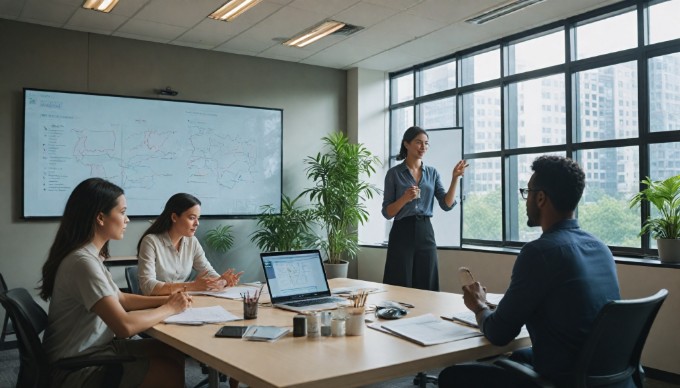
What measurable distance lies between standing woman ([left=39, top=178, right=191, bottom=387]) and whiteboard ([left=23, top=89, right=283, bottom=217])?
3116mm

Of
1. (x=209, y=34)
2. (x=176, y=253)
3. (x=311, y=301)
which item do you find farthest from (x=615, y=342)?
(x=209, y=34)

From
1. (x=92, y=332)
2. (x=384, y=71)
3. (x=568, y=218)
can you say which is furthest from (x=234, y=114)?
(x=568, y=218)

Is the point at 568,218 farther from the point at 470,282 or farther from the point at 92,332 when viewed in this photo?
the point at 92,332

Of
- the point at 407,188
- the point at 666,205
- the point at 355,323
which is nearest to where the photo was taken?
the point at 355,323

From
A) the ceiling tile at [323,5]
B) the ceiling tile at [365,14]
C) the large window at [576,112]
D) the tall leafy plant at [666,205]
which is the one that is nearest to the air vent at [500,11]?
the large window at [576,112]

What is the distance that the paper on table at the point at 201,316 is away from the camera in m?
2.23

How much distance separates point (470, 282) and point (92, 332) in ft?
4.76

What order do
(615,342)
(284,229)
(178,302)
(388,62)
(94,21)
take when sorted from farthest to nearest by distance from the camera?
(388,62) → (284,229) → (94,21) → (178,302) → (615,342)

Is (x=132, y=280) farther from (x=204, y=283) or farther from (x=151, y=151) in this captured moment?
(x=151, y=151)

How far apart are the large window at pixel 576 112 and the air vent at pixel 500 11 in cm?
56

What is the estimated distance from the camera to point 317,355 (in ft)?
5.72

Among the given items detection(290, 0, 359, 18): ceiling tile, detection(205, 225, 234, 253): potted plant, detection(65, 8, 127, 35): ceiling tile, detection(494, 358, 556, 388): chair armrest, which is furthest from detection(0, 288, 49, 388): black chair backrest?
detection(205, 225, 234, 253): potted plant

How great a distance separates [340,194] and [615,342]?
4.35 meters

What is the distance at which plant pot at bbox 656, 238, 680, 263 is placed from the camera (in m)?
3.78
